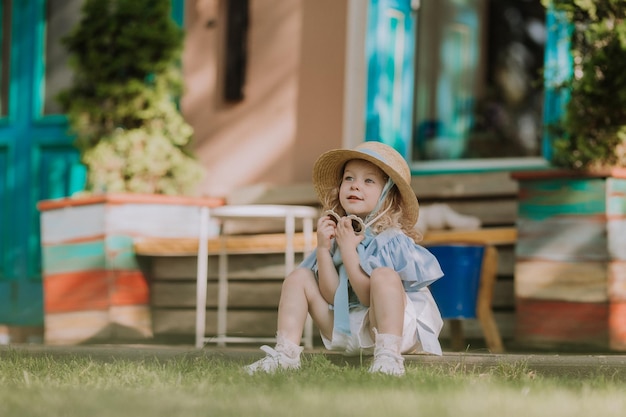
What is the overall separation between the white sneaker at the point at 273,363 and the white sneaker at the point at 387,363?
10.3 inches

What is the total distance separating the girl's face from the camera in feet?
12.9

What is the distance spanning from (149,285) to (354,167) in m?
3.16

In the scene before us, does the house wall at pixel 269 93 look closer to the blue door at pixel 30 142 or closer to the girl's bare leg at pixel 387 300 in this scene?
the blue door at pixel 30 142

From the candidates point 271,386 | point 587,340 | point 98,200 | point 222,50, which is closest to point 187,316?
point 98,200

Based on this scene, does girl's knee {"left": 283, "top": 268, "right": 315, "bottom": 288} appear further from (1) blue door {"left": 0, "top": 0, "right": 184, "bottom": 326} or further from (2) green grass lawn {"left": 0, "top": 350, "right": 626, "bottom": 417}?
(1) blue door {"left": 0, "top": 0, "right": 184, "bottom": 326}

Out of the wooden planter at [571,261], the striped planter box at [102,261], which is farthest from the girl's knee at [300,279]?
the striped planter box at [102,261]

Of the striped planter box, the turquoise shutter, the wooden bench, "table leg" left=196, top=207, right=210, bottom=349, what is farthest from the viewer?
the striped planter box

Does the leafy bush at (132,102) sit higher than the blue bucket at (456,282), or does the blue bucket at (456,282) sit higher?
the leafy bush at (132,102)

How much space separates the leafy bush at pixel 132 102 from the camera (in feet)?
22.9

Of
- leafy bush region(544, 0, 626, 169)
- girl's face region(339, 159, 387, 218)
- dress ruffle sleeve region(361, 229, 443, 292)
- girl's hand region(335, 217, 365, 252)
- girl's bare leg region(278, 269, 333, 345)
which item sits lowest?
girl's bare leg region(278, 269, 333, 345)

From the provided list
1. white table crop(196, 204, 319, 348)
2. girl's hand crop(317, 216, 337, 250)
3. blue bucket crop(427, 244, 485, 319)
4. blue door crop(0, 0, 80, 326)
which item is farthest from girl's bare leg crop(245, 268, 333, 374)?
blue door crop(0, 0, 80, 326)

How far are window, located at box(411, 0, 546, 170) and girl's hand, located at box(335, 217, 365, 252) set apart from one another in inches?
136

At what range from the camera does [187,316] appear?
22.5 feet

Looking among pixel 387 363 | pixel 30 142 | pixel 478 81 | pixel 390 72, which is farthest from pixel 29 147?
pixel 387 363
